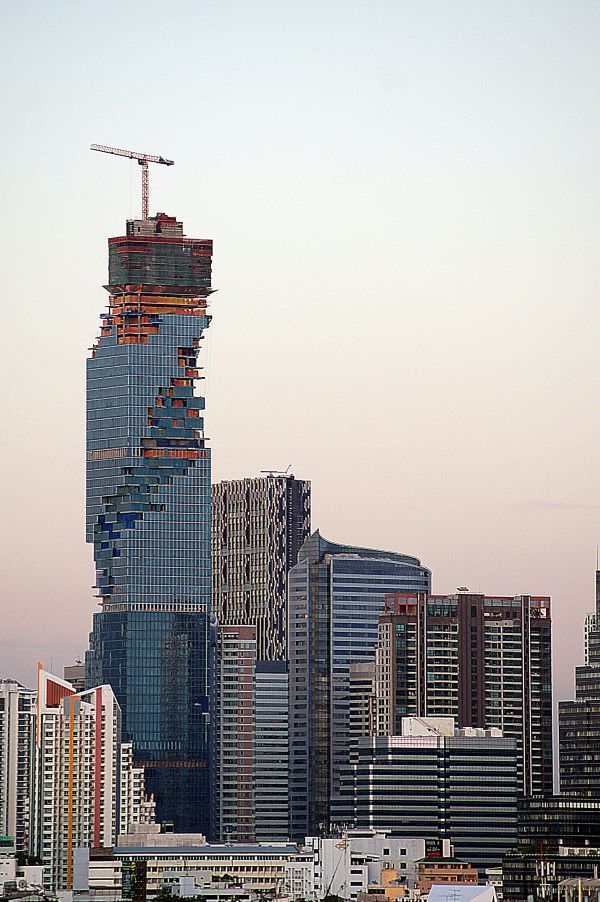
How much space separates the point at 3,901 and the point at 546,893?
136 ft

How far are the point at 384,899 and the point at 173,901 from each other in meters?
16.2

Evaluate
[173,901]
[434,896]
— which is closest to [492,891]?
[434,896]

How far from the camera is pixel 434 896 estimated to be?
17100 cm

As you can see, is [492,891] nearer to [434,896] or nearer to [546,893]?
[434,896]

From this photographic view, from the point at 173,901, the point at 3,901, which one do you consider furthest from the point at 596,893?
the point at 3,901

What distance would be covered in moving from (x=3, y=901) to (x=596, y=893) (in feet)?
148

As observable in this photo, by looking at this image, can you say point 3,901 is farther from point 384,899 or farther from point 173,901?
point 384,899

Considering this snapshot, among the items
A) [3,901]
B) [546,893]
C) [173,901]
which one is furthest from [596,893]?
[3,901]

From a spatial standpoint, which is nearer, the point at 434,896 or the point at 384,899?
the point at 434,896

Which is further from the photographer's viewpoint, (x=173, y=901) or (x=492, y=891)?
(x=173, y=901)

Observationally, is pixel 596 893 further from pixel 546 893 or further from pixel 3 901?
pixel 3 901

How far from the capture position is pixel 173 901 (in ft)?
654

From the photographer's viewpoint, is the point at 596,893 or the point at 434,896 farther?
the point at 596,893

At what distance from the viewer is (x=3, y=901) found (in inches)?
7781
